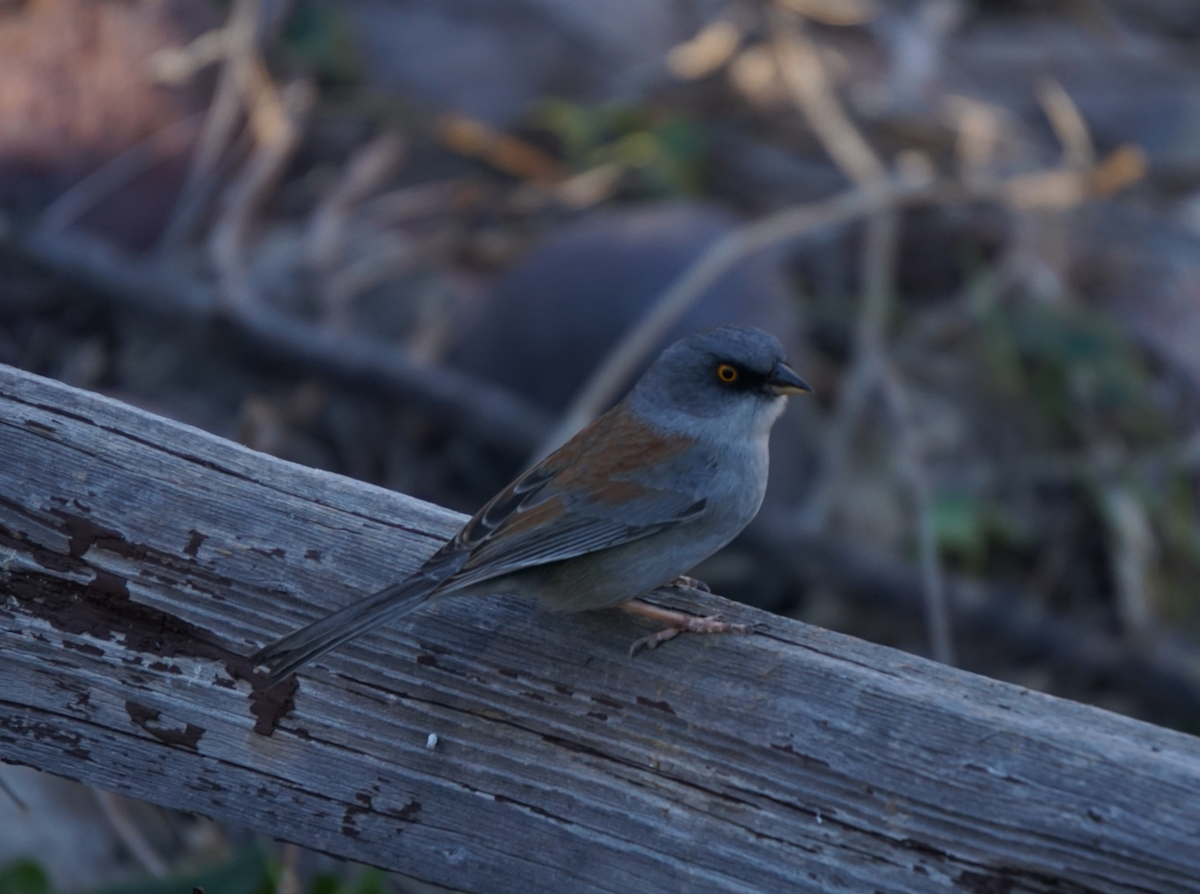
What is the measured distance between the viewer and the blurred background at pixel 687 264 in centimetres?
511

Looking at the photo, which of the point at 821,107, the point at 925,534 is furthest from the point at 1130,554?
the point at 821,107

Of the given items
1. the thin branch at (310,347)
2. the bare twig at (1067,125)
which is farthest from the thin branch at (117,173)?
the bare twig at (1067,125)

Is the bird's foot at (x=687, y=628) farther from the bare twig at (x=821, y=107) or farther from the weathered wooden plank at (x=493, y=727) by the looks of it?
the bare twig at (x=821, y=107)

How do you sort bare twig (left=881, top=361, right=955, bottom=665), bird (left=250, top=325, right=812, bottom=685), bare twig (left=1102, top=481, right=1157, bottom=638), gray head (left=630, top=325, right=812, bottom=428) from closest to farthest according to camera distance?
bird (left=250, top=325, right=812, bottom=685), gray head (left=630, top=325, right=812, bottom=428), bare twig (left=881, top=361, right=955, bottom=665), bare twig (left=1102, top=481, right=1157, bottom=638)

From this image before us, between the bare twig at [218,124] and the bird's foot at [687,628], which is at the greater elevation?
the bare twig at [218,124]

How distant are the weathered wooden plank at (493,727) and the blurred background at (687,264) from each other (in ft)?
5.78

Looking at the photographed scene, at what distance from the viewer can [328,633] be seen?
6.35 feet

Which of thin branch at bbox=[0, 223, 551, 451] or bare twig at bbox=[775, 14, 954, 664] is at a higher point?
bare twig at bbox=[775, 14, 954, 664]

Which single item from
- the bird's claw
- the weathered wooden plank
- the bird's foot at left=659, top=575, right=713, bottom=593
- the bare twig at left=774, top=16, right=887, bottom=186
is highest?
the bare twig at left=774, top=16, right=887, bottom=186

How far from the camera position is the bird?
2.32m

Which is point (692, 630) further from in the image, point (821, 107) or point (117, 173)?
point (821, 107)

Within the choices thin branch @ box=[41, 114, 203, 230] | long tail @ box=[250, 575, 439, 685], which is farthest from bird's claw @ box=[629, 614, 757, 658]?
thin branch @ box=[41, 114, 203, 230]

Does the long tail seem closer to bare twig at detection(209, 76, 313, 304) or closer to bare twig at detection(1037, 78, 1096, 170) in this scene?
bare twig at detection(209, 76, 313, 304)

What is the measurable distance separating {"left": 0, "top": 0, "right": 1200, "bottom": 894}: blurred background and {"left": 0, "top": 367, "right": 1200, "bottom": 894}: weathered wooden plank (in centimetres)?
176
